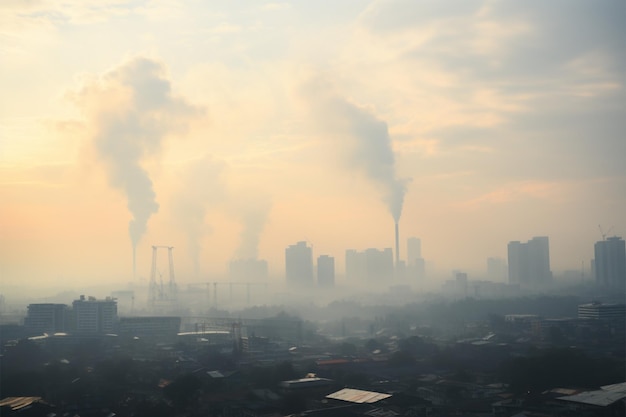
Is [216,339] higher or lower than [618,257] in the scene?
lower

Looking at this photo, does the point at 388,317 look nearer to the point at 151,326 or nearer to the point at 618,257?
the point at 151,326

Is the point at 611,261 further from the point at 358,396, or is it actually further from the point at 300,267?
the point at 358,396

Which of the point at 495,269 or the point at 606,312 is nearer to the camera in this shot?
the point at 606,312

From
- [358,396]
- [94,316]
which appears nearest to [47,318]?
[94,316]

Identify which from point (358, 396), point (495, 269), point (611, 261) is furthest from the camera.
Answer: point (495, 269)

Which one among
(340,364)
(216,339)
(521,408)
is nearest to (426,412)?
(521,408)
